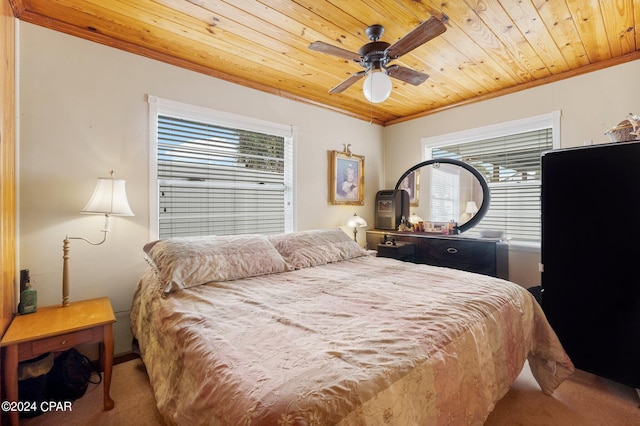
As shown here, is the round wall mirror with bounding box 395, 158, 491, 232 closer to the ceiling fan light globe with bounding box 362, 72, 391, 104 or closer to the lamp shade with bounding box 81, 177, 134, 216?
the ceiling fan light globe with bounding box 362, 72, 391, 104

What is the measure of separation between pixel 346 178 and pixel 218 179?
5.61 feet

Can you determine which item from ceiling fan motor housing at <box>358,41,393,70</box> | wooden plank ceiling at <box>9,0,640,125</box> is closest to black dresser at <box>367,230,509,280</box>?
wooden plank ceiling at <box>9,0,640,125</box>

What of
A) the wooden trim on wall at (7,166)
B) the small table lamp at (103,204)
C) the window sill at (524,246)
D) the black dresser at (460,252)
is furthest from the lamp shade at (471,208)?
the wooden trim on wall at (7,166)

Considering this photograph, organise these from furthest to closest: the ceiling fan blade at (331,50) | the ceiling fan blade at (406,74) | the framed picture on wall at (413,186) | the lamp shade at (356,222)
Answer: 1. the framed picture on wall at (413,186)
2. the lamp shade at (356,222)
3. the ceiling fan blade at (406,74)
4. the ceiling fan blade at (331,50)

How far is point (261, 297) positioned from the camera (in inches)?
67.7

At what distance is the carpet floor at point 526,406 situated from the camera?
1654mm

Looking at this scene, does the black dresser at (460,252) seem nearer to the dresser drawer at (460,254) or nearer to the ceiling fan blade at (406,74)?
the dresser drawer at (460,254)

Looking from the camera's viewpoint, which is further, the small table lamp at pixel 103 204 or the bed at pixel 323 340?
the small table lamp at pixel 103 204

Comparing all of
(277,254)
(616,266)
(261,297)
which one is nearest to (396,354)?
(261,297)

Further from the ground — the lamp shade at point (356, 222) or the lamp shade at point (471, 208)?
the lamp shade at point (471, 208)

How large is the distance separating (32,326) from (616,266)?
349 centimetres

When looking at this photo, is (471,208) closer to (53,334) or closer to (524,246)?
(524,246)

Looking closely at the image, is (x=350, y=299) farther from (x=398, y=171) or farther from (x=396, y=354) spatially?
(x=398, y=171)

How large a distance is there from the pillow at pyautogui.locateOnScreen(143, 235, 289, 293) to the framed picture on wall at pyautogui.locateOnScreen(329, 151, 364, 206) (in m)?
1.53
